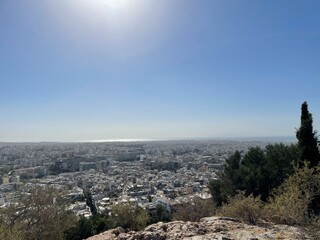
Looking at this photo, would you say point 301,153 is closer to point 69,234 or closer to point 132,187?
point 69,234

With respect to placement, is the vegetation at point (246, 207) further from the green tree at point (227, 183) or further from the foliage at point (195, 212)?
the green tree at point (227, 183)


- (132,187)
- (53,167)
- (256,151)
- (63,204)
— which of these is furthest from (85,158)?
(63,204)

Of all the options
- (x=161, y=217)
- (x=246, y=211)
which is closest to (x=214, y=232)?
(x=246, y=211)

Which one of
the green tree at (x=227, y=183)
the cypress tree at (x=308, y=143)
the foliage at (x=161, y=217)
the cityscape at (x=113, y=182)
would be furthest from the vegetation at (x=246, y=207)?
the foliage at (x=161, y=217)

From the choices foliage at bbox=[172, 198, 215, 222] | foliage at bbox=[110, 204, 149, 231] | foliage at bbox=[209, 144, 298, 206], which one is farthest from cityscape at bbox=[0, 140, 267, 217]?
foliage at bbox=[110, 204, 149, 231]

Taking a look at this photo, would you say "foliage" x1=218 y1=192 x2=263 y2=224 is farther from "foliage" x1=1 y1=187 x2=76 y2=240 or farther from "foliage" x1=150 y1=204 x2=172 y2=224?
"foliage" x1=150 y1=204 x2=172 y2=224

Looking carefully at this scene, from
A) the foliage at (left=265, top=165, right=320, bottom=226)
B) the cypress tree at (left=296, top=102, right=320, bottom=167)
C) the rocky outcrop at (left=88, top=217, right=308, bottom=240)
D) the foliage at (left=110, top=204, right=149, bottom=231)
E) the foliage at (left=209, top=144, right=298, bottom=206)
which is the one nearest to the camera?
the foliage at (left=265, top=165, right=320, bottom=226)
